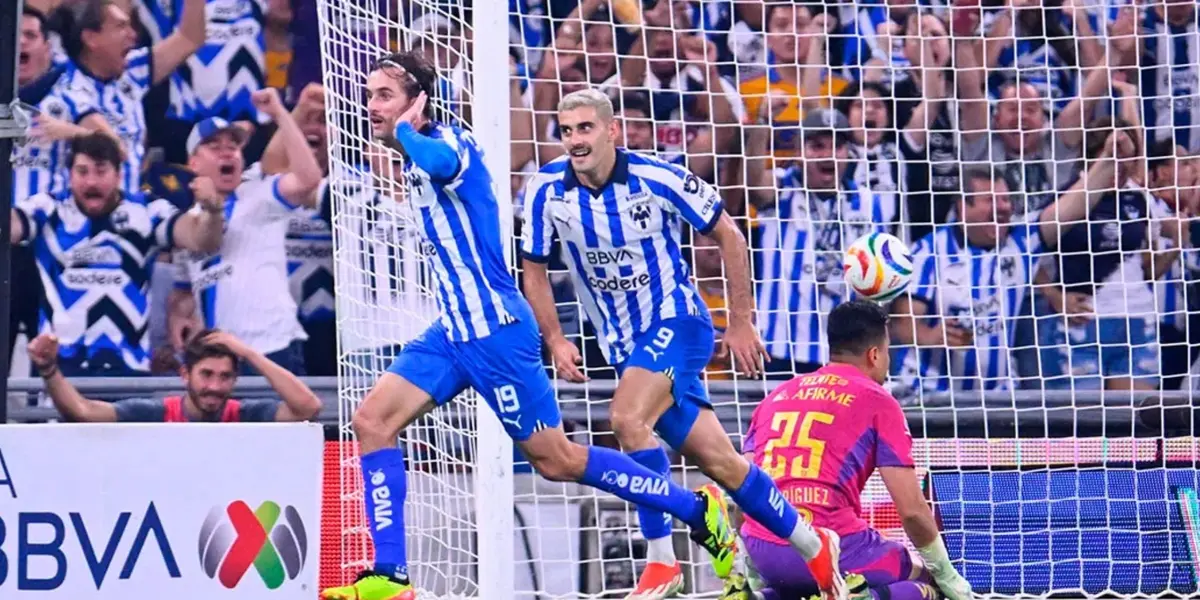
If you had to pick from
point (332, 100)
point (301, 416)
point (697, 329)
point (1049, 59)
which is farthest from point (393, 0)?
point (1049, 59)

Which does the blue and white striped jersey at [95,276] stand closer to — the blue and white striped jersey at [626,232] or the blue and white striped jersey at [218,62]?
the blue and white striped jersey at [218,62]

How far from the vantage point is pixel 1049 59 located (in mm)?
10508

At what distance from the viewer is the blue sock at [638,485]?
646 cm

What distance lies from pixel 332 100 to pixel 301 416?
5.91 feet

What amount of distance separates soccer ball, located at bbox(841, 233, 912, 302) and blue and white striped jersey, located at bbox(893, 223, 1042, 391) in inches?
92.5

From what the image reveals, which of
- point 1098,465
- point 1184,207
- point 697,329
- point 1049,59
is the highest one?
point 1049,59

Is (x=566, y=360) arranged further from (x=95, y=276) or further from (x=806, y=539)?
(x=95, y=276)

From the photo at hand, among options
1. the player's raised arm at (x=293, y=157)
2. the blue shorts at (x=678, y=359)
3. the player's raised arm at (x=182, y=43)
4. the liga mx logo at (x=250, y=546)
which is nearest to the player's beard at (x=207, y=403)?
the player's raised arm at (x=293, y=157)

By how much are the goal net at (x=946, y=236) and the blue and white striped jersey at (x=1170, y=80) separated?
0.7 inches

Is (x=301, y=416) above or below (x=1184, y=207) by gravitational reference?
below

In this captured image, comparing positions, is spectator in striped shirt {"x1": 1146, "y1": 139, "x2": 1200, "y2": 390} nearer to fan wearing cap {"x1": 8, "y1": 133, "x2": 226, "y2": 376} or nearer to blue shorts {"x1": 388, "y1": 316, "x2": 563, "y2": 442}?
blue shorts {"x1": 388, "y1": 316, "x2": 563, "y2": 442}

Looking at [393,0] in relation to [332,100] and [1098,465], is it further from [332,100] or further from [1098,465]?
[1098,465]

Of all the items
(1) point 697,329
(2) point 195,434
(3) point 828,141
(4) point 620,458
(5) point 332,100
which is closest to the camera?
(2) point 195,434

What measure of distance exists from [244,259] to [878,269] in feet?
11.7
